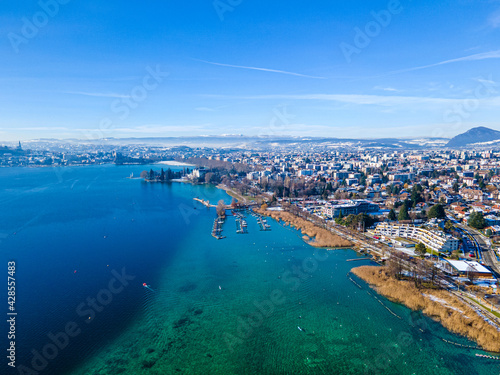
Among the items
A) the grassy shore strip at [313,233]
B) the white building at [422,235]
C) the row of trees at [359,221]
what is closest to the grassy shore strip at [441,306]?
the grassy shore strip at [313,233]

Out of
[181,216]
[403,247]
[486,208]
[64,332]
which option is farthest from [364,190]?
[64,332]

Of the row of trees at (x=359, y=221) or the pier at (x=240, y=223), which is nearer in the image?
the row of trees at (x=359, y=221)

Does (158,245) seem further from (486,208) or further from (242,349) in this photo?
(486,208)

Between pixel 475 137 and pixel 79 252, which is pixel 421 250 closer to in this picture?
pixel 79 252

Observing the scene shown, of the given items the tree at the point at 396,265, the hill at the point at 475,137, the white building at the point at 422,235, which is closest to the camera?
the tree at the point at 396,265

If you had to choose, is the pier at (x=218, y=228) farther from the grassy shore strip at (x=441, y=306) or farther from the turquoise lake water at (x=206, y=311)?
the grassy shore strip at (x=441, y=306)

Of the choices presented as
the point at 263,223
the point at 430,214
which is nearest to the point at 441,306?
the point at 430,214

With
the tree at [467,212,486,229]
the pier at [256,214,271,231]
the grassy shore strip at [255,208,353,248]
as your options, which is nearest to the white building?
the grassy shore strip at [255,208,353,248]
